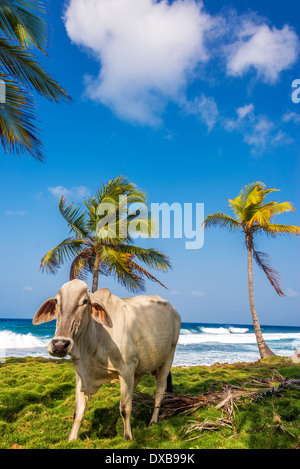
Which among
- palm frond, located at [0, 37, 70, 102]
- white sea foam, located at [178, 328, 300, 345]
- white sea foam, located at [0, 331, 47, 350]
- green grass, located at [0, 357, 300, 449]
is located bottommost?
white sea foam, located at [178, 328, 300, 345]

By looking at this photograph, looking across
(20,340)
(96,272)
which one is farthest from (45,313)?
(20,340)

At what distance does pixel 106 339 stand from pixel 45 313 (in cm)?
85

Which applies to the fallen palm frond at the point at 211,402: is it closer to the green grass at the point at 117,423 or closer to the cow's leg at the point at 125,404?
the green grass at the point at 117,423

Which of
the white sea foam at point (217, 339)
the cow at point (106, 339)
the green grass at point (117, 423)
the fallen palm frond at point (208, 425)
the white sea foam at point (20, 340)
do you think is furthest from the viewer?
the white sea foam at point (217, 339)

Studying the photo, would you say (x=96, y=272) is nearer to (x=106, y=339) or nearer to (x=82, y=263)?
(x=82, y=263)

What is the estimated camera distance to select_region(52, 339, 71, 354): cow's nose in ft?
11.1

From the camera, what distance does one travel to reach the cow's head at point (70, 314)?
11.4 ft

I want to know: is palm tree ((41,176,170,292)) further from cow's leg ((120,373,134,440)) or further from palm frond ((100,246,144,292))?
cow's leg ((120,373,134,440))

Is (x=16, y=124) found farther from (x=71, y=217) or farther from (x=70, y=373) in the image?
(x=71, y=217)

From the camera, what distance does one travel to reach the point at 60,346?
11.2 ft

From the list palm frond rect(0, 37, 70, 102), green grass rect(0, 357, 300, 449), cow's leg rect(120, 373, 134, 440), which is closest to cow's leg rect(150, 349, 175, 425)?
green grass rect(0, 357, 300, 449)

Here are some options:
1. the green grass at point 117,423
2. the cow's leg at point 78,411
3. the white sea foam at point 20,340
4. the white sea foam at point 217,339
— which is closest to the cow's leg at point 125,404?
the green grass at point 117,423

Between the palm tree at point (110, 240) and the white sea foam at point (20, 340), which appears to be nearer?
the palm tree at point (110, 240)

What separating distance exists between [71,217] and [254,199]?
29.1 feet
